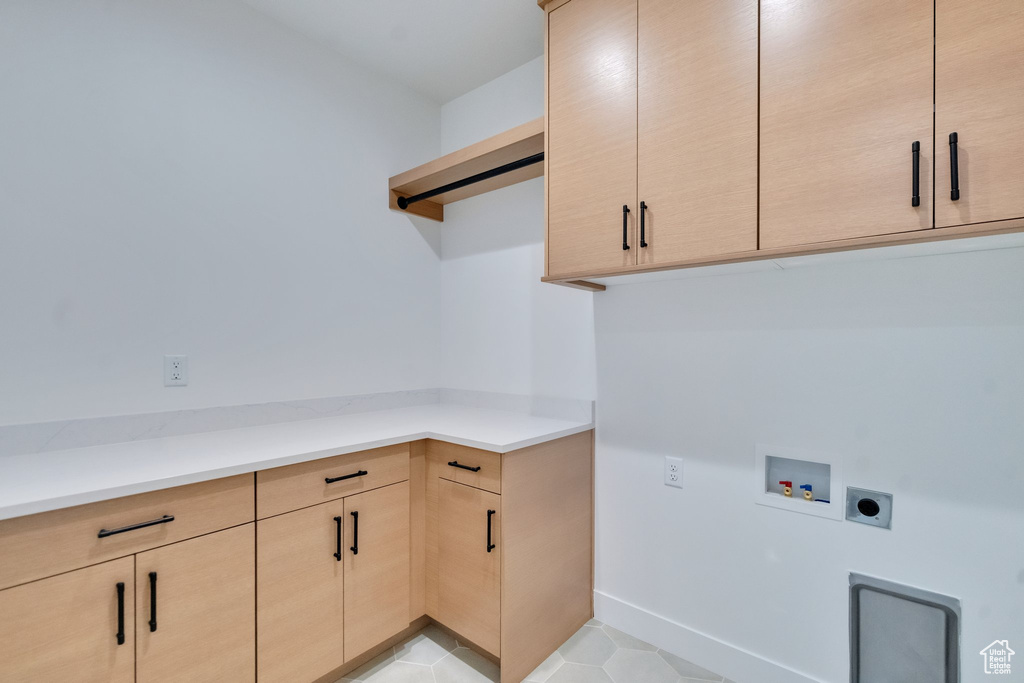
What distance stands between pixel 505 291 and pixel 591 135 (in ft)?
3.07

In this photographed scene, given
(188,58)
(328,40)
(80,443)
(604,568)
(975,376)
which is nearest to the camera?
(975,376)

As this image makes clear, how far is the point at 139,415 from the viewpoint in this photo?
1633 mm

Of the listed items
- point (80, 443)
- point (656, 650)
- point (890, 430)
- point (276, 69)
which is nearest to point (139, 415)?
point (80, 443)

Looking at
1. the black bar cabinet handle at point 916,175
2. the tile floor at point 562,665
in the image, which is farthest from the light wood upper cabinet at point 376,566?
the black bar cabinet handle at point 916,175

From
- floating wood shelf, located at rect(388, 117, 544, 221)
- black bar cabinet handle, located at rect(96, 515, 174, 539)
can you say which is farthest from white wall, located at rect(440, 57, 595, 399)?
black bar cabinet handle, located at rect(96, 515, 174, 539)

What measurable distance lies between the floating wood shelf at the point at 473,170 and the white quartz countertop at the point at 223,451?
3.68 ft

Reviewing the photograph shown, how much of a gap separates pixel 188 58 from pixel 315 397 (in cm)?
Answer: 140

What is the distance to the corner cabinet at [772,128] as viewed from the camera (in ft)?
3.22

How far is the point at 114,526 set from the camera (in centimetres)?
115

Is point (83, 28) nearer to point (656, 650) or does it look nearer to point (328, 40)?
point (328, 40)

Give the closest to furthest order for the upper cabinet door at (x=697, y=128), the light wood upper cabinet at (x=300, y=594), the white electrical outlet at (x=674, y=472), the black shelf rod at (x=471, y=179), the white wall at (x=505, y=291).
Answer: the upper cabinet door at (x=697, y=128) → the light wood upper cabinet at (x=300, y=594) → the white electrical outlet at (x=674, y=472) → the black shelf rod at (x=471, y=179) → the white wall at (x=505, y=291)

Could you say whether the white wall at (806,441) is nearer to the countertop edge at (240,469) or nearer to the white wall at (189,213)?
the countertop edge at (240,469)

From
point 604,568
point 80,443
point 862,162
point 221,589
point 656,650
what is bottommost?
point 656,650

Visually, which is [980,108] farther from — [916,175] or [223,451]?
[223,451]
